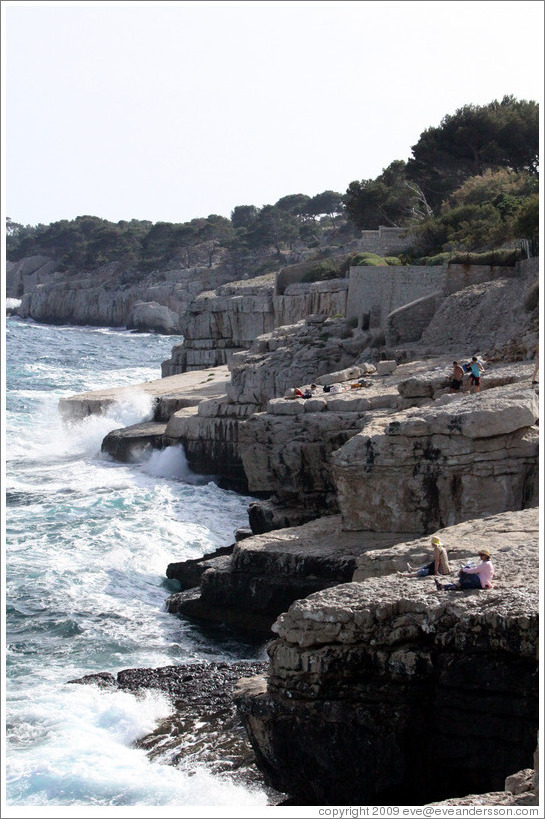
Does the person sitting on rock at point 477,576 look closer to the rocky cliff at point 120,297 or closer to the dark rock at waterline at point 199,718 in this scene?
the dark rock at waterline at point 199,718

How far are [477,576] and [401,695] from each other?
1.28m

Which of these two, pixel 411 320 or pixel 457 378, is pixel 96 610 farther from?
pixel 411 320

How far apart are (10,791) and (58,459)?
1798cm

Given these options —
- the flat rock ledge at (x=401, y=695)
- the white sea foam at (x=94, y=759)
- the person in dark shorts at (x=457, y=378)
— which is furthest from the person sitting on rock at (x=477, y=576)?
the person in dark shorts at (x=457, y=378)

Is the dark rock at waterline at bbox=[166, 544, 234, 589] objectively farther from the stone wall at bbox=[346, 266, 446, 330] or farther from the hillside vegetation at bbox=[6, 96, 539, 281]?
the hillside vegetation at bbox=[6, 96, 539, 281]

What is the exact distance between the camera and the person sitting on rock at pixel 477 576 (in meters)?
10.2

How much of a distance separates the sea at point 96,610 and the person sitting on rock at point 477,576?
8.90 ft

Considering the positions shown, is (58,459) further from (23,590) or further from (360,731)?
(360,731)

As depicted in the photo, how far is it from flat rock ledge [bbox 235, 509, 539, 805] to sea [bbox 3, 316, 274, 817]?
0.94 metres

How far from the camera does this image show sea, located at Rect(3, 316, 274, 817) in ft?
37.1

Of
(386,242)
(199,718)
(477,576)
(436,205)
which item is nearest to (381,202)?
(436,205)

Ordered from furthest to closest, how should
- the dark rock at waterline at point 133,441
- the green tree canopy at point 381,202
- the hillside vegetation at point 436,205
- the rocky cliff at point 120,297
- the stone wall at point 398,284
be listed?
the rocky cliff at point 120,297 < the green tree canopy at point 381,202 < the hillside vegetation at point 436,205 < the dark rock at waterline at point 133,441 < the stone wall at point 398,284

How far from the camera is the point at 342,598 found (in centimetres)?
1048

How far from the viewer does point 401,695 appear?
983cm
